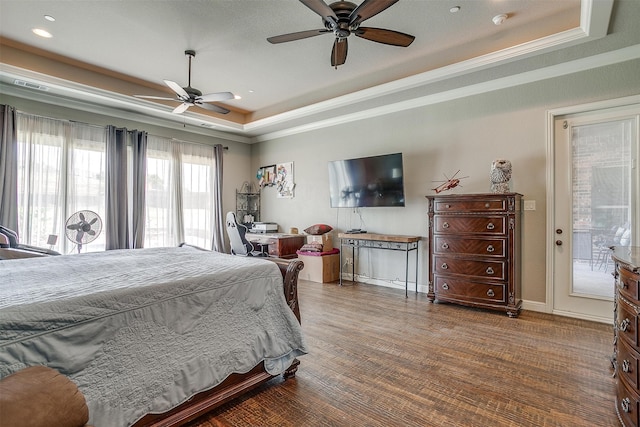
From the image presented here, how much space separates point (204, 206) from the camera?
20.5 feet

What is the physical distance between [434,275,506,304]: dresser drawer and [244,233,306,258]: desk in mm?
2639

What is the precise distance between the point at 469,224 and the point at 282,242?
3070 mm

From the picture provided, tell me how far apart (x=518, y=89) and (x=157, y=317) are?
4.34 m

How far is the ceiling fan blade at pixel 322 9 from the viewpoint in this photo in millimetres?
2163

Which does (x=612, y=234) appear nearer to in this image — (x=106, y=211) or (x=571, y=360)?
(x=571, y=360)

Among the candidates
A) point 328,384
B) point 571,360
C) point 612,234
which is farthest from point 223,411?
point 612,234

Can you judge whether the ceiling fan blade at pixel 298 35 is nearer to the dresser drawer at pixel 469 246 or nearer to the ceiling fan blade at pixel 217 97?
the ceiling fan blade at pixel 217 97

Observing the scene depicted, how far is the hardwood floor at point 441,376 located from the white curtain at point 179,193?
3.40 meters

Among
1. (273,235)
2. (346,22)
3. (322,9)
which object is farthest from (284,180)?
(322,9)

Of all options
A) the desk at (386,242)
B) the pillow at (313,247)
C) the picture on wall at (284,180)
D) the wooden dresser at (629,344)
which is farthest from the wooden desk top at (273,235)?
the wooden dresser at (629,344)

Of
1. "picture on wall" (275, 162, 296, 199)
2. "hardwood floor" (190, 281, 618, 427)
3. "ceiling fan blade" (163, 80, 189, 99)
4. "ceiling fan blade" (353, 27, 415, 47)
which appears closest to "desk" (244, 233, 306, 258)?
"picture on wall" (275, 162, 296, 199)

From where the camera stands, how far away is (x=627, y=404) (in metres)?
1.61

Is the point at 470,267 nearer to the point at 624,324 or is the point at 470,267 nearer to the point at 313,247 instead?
the point at 624,324

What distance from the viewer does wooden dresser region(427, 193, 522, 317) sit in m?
3.51
